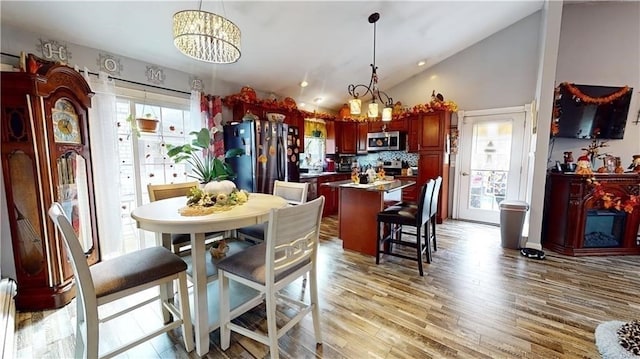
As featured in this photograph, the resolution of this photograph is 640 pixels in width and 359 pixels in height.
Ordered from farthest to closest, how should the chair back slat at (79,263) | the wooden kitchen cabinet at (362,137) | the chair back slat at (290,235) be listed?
the wooden kitchen cabinet at (362,137)
the chair back slat at (290,235)
the chair back slat at (79,263)

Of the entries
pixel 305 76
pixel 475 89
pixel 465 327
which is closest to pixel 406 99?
pixel 475 89

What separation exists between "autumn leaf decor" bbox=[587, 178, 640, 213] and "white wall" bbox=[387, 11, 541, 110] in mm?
1742

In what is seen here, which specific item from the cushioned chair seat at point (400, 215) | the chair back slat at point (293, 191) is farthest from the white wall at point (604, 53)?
the chair back slat at point (293, 191)

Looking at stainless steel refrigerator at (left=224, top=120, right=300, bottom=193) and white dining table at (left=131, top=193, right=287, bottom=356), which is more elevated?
stainless steel refrigerator at (left=224, top=120, right=300, bottom=193)

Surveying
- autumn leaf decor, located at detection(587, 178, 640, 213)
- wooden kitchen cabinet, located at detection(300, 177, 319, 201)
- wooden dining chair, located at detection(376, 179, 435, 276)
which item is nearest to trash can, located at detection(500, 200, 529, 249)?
autumn leaf decor, located at detection(587, 178, 640, 213)

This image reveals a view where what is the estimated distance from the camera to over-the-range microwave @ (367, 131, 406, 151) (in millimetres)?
5035

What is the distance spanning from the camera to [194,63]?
3.25 metres

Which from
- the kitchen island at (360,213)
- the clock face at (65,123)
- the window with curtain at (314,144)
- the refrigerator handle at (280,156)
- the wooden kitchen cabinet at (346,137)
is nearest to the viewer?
the clock face at (65,123)

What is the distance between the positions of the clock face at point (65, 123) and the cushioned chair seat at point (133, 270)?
1384mm

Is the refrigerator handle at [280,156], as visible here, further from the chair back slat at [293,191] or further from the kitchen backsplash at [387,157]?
the kitchen backsplash at [387,157]

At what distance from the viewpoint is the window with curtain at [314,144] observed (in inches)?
208

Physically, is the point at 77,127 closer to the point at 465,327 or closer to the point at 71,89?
the point at 71,89

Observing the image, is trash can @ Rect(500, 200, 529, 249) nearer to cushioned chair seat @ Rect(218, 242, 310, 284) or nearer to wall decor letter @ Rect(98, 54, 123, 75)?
cushioned chair seat @ Rect(218, 242, 310, 284)

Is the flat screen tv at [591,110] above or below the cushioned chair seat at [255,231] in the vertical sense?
above
